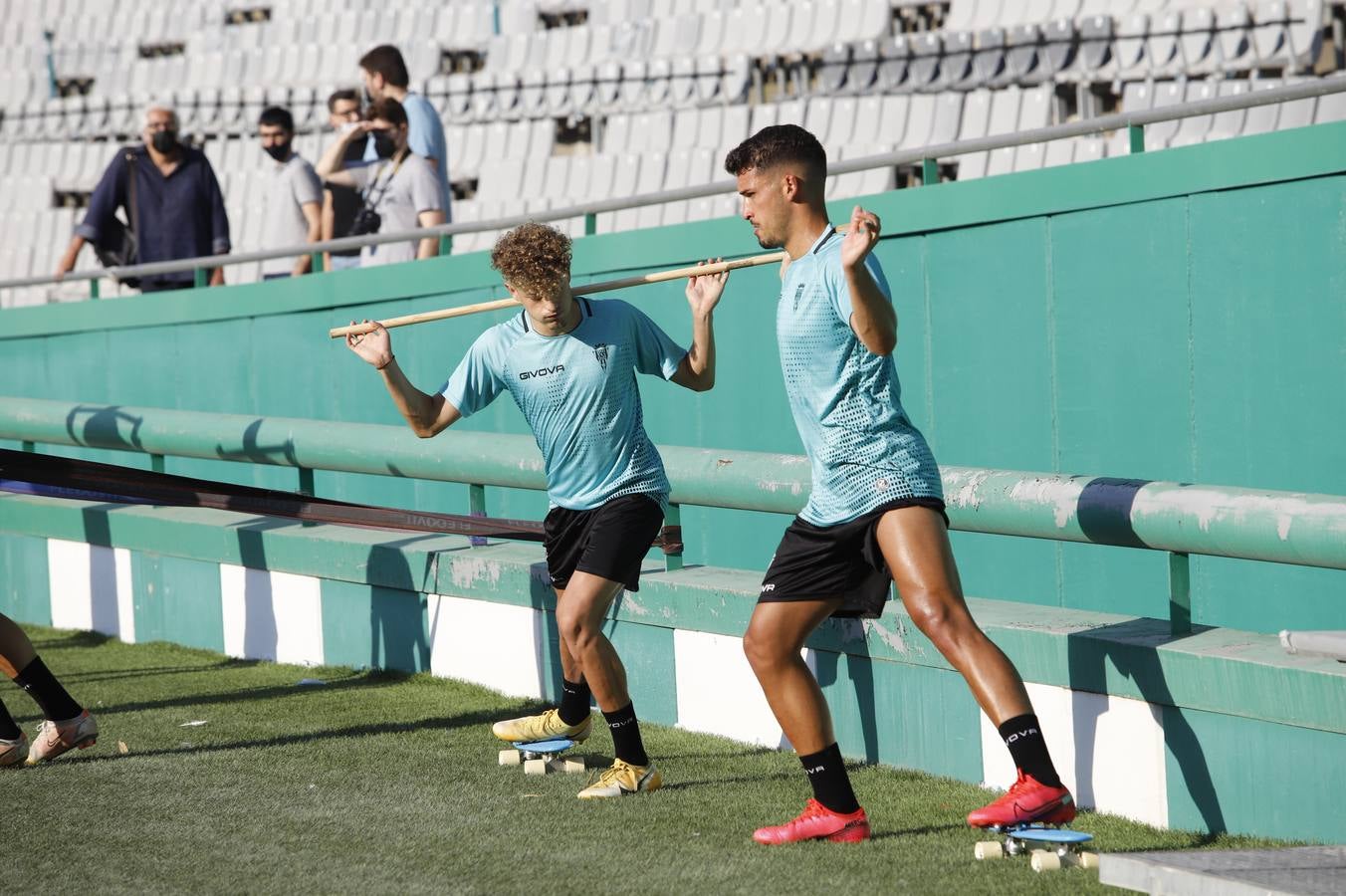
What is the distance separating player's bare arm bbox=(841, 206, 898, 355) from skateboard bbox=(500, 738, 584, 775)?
193 centimetres

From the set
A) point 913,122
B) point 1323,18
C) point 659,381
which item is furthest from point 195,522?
point 1323,18

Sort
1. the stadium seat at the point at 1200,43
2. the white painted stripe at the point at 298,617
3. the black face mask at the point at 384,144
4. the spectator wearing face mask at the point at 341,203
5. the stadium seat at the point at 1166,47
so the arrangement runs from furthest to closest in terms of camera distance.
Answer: the stadium seat at the point at 1166,47 < the stadium seat at the point at 1200,43 < the spectator wearing face mask at the point at 341,203 < the black face mask at the point at 384,144 < the white painted stripe at the point at 298,617

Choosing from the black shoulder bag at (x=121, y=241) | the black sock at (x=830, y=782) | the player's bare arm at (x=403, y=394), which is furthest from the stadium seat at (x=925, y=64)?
the black sock at (x=830, y=782)

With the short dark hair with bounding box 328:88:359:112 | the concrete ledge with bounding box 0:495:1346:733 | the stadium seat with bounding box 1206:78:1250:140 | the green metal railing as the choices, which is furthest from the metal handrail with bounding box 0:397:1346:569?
the stadium seat with bounding box 1206:78:1250:140

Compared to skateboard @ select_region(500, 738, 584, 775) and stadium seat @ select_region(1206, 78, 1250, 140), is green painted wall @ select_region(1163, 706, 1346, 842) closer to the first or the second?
skateboard @ select_region(500, 738, 584, 775)

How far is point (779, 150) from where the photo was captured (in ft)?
15.9

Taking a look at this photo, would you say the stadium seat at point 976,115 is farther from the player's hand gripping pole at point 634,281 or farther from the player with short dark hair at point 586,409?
the player with short dark hair at point 586,409

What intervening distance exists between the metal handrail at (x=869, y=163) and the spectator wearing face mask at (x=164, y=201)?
0.88ft

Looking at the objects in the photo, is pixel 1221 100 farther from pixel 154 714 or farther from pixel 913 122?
pixel 913 122

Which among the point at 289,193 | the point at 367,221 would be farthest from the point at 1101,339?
the point at 289,193

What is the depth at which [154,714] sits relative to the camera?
702 cm

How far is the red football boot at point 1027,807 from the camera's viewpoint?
4449mm

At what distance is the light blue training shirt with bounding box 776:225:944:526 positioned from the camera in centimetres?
471

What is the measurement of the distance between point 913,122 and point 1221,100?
347 inches
